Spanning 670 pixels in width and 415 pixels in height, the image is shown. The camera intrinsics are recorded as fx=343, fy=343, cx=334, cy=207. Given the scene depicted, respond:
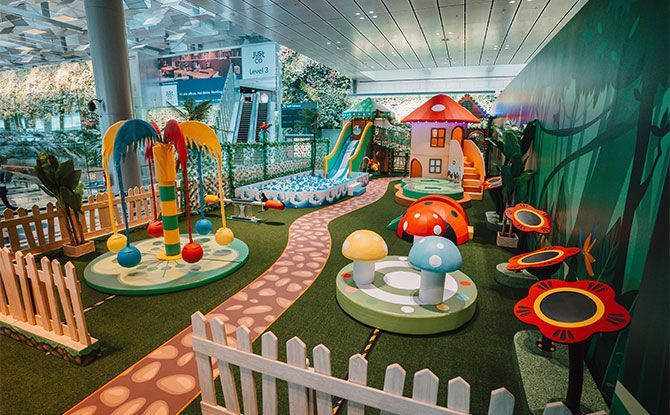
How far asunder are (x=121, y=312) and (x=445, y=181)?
33.7 feet

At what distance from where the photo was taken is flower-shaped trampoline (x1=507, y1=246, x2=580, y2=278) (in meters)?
2.97

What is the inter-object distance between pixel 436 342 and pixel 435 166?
9.91 metres

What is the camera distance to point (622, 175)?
2.66 metres

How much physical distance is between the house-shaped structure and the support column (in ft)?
26.8

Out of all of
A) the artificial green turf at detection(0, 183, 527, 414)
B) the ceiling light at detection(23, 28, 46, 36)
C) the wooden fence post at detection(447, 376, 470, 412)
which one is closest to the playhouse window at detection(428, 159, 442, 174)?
the artificial green turf at detection(0, 183, 527, 414)

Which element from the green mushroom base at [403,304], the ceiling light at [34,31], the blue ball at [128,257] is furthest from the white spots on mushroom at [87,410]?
the ceiling light at [34,31]

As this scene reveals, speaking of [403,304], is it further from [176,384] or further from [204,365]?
[176,384]

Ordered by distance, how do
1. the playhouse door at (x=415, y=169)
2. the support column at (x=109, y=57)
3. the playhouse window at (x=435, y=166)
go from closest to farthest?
1. the support column at (x=109, y=57)
2. the playhouse window at (x=435, y=166)
3. the playhouse door at (x=415, y=169)

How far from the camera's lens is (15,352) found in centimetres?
334

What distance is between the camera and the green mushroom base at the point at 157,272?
458cm

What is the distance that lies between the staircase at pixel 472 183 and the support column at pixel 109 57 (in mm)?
10153

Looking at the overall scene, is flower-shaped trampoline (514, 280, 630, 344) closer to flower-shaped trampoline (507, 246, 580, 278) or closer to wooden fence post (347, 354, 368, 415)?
flower-shaped trampoline (507, 246, 580, 278)

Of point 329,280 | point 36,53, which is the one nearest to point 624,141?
point 329,280

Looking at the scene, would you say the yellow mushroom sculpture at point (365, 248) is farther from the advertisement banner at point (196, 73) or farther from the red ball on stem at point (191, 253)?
the advertisement banner at point (196, 73)
